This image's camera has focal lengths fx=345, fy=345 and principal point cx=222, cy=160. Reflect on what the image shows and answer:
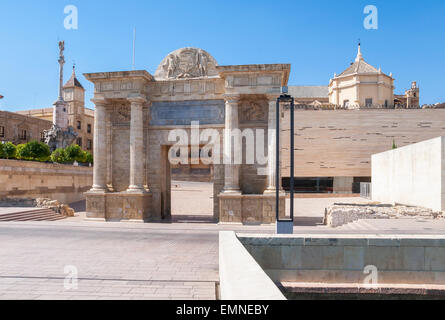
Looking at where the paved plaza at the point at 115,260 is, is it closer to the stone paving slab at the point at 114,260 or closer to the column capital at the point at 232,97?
the stone paving slab at the point at 114,260

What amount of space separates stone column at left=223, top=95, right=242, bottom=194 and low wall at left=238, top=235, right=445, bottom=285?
1024 centimetres

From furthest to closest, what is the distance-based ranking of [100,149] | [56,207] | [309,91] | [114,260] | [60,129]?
[309,91] → [60,129] → [56,207] → [100,149] → [114,260]

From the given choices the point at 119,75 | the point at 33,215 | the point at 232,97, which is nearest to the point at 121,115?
the point at 119,75

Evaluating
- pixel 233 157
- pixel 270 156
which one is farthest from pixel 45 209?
pixel 270 156

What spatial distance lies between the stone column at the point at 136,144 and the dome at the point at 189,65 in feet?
7.63

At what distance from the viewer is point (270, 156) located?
1808 cm

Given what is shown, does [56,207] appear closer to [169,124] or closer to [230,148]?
[169,124]

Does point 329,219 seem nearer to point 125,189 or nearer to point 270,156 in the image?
point 270,156

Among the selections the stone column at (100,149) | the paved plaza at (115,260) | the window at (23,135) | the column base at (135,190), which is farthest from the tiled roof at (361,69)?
the window at (23,135)

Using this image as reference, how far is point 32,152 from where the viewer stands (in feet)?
111

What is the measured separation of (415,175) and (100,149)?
18756 mm

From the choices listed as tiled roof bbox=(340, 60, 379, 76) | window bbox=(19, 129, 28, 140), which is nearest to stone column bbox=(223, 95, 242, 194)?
tiled roof bbox=(340, 60, 379, 76)

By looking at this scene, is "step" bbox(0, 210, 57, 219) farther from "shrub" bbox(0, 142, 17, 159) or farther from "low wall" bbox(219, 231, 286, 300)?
"low wall" bbox(219, 231, 286, 300)

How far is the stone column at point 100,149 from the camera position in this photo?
63.6ft
